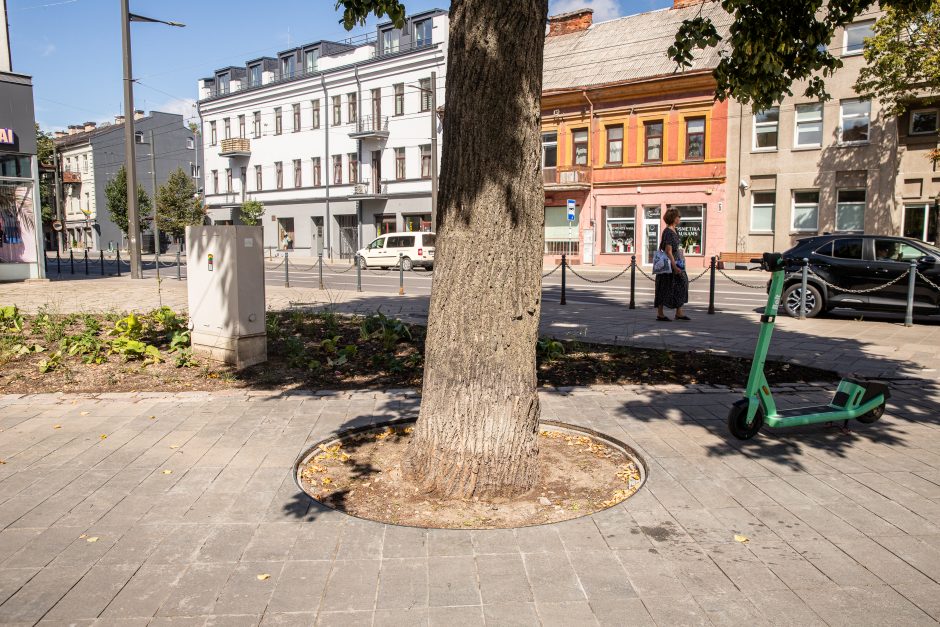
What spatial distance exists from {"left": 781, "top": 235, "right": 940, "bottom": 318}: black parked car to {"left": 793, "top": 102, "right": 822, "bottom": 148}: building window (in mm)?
18283

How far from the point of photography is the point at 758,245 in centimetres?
3084

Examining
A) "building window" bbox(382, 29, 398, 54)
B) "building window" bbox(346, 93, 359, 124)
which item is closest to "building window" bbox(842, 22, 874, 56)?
"building window" bbox(382, 29, 398, 54)

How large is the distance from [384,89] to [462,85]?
1593 inches

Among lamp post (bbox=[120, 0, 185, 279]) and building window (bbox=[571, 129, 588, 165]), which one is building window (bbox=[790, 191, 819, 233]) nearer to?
building window (bbox=[571, 129, 588, 165])

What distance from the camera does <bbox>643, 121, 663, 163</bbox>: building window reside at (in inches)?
1303

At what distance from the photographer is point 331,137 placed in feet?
150

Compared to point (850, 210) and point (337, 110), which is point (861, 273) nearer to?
point (850, 210)

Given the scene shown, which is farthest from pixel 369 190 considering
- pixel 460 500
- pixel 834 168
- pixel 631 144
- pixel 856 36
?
pixel 460 500

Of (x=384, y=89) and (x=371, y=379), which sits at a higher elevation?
(x=384, y=89)

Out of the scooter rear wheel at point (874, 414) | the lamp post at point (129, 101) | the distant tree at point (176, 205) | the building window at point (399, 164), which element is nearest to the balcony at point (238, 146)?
the distant tree at point (176, 205)

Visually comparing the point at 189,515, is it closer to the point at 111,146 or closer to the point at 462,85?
the point at 462,85

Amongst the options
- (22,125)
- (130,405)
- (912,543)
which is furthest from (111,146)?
(912,543)

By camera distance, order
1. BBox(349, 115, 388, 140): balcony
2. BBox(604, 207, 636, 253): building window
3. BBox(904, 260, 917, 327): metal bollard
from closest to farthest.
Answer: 1. BBox(904, 260, 917, 327): metal bollard
2. BBox(604, 207, 636, 253): building window
3. BBox(349, 115, 388, 140): balcony

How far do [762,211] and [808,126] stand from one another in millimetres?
3760
